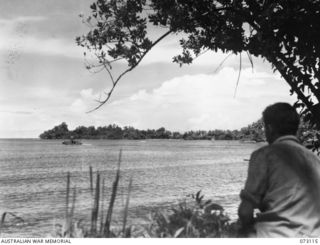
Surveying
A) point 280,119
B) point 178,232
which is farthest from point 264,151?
point 178,232

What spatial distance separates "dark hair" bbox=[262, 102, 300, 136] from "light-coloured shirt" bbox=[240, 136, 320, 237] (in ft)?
0.40

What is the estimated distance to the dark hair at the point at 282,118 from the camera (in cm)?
296

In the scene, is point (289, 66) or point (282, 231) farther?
point (289, 66)

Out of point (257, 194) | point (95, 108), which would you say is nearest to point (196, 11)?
point (95, 108)

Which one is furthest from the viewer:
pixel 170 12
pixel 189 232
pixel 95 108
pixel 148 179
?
pixel 148 179

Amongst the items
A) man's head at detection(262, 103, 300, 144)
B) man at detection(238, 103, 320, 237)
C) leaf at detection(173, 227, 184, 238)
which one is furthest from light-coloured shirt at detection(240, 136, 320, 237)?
leaf at detection(173, 227, 184, 238)

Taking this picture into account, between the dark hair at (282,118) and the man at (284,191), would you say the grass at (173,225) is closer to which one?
the man at (284,191)

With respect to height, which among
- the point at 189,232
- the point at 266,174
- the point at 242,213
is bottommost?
the point at 189,232

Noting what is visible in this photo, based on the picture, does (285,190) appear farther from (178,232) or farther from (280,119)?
(178,232)

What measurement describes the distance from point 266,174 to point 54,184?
35759 mm

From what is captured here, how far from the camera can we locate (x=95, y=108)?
4555 millimetres

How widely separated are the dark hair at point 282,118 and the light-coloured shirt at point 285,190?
0.40 feet

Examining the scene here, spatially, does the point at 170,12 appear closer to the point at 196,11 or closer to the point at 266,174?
the point at 196,11

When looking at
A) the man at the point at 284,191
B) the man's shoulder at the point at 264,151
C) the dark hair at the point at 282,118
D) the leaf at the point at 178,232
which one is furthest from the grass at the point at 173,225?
the dark hair at the point at 282,118
